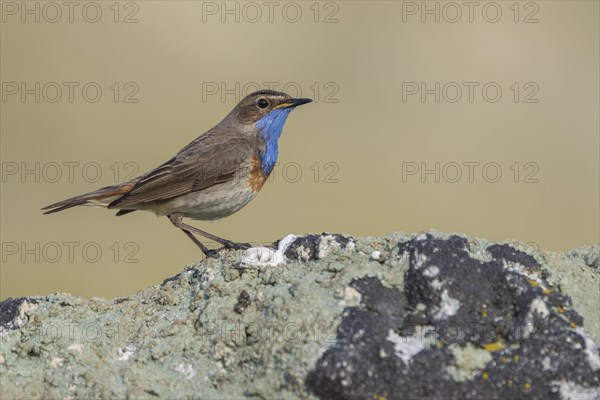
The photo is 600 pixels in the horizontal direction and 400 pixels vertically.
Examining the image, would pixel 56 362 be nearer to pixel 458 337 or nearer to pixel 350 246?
pixel 350 246

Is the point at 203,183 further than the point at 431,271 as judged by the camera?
Yes

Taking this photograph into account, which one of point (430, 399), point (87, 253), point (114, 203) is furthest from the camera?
point (87, 253)

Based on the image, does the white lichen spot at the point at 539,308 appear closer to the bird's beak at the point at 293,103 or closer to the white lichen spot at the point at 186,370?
the white lichen spot at the point at 186,370

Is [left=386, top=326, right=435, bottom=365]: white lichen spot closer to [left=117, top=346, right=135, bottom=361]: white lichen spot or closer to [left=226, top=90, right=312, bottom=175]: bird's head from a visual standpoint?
[left=117, top=346, right=135, bottom=361]: white lichen spot

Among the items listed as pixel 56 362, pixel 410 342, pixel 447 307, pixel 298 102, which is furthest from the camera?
pixel 298 102

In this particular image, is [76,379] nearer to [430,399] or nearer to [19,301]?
[19,301]

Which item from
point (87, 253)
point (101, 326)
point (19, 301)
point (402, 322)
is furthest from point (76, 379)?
point (87, 253)

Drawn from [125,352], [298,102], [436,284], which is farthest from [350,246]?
[298,102]
